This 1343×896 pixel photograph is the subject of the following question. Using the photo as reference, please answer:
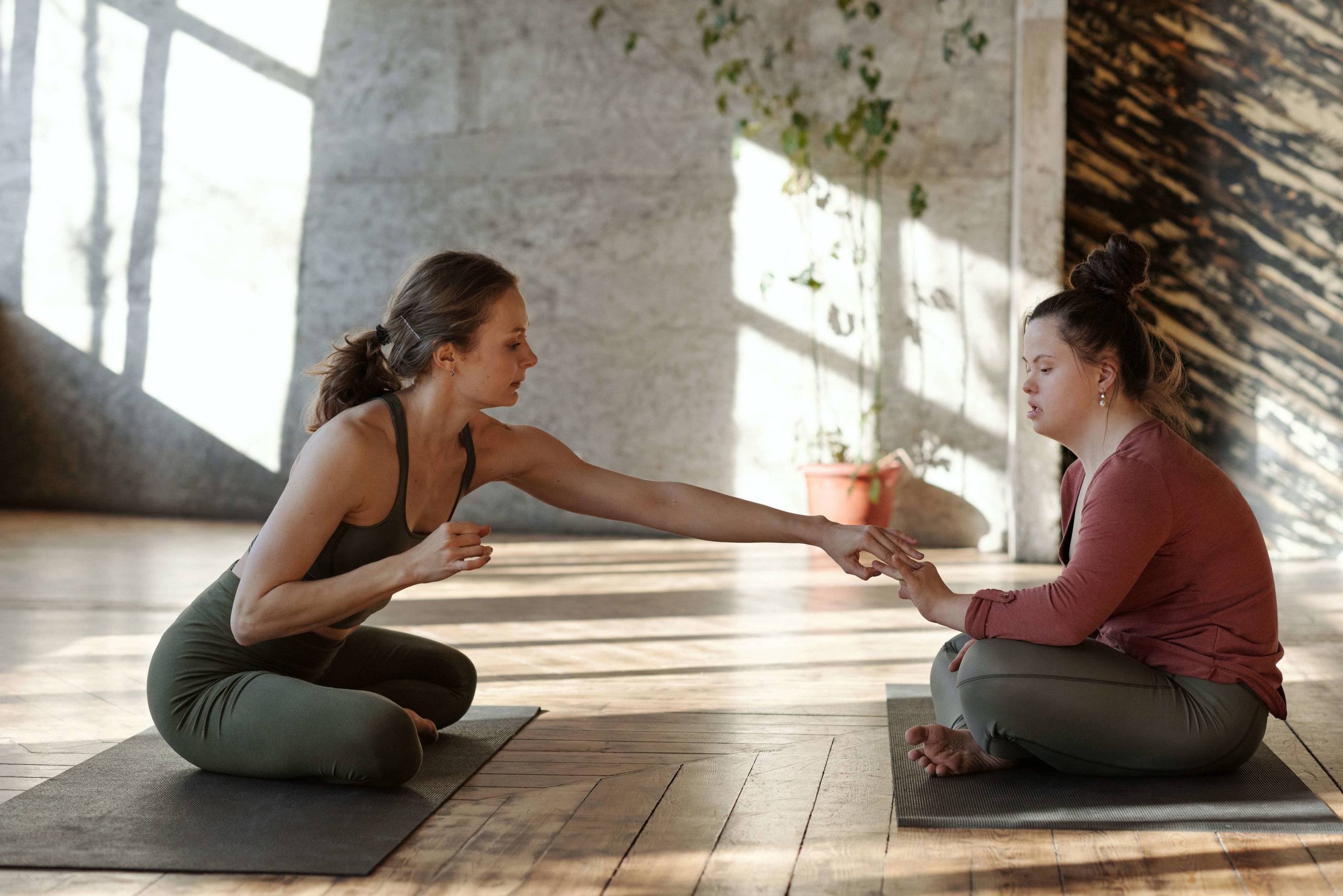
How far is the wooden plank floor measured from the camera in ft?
6.10

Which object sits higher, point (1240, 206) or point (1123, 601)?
point (1240, 206)

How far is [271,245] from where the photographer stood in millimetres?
7172

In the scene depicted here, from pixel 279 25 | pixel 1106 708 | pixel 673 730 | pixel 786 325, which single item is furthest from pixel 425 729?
pixel 279 25

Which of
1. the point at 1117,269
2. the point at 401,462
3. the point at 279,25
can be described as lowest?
the point at 401,462

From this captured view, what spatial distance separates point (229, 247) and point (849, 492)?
3.79 metres

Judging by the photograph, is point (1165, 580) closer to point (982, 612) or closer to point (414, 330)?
point (982, 612)

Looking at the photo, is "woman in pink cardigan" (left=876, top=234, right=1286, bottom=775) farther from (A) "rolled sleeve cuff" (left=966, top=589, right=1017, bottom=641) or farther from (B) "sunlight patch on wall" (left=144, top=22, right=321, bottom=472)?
(B) "sunlight patch on wall" (left=144, top=22, right=321, bottom=472)

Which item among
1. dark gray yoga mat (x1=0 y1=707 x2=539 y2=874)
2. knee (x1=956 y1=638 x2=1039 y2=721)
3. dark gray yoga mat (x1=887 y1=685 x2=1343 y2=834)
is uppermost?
knee (x1=956 y1=638 x2=1039 y2=721)

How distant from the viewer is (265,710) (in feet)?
7.41

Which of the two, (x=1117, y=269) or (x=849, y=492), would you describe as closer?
(x=1117, y=269)

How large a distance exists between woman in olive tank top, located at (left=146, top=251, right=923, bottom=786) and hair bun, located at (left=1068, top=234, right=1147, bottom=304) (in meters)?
0.59

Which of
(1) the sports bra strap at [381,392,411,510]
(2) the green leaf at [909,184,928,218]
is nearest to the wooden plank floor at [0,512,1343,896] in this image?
(1) the sports bra strap at [381,392,411,510]

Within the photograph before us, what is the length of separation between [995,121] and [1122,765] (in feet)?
14.9

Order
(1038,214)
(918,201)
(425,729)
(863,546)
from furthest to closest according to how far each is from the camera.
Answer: (918,201), (1038,214), (425,729), (863,546)
